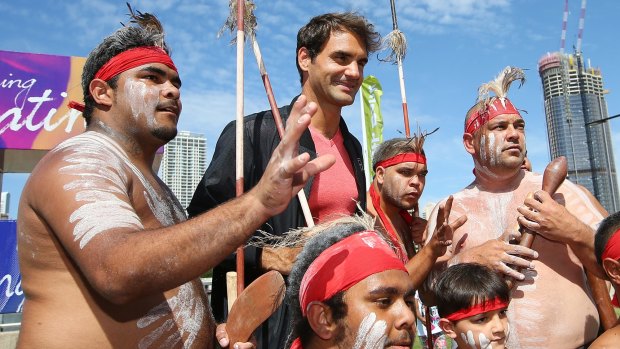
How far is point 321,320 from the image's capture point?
2359 mm

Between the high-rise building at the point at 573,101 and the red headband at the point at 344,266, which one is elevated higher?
the high-rise building at the point at 573,101

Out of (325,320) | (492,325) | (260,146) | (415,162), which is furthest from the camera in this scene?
(415,162)

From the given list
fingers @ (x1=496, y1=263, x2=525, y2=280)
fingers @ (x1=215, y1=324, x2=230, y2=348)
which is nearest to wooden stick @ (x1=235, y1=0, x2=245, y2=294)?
fingers @ (x1=215, y1=324, x2=230, y2=348)

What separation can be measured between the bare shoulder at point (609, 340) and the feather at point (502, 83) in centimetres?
176

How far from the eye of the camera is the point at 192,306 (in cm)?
219

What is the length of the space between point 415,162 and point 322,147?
105 centimetres

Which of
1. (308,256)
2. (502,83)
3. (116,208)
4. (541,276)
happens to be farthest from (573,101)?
(116,208)

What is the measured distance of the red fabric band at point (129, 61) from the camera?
2438 millimetres

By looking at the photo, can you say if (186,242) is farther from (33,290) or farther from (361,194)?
(361,194)

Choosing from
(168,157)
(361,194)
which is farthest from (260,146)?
(168,157)

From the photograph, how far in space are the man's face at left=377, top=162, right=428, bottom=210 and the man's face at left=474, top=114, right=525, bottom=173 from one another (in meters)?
0.58

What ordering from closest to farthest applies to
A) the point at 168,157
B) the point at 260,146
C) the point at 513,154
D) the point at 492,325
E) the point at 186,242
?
the point at 186,242 < the point at 492,325 < the point at 260,146 < the point at 513,154 < the point at 168,157

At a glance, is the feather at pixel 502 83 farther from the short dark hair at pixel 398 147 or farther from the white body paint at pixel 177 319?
the white body paint at pixel 177 319

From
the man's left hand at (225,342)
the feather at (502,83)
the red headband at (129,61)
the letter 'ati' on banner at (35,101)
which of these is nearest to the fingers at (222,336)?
the man's left hand at (225,342)
